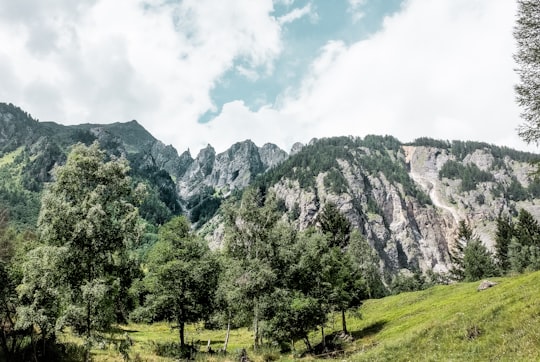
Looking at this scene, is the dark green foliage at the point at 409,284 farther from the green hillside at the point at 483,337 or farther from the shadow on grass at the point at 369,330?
the green hillside at the point at 483,337

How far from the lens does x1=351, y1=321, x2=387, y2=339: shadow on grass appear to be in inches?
2109

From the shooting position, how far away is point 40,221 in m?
28.5

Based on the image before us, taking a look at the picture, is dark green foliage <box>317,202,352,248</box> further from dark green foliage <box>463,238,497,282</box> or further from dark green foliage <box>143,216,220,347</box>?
dark green foliage <box>143,216,220,347</box>

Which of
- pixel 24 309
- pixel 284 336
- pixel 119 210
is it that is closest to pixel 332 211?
pixel 284 336

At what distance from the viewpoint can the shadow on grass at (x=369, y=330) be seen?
176 ft

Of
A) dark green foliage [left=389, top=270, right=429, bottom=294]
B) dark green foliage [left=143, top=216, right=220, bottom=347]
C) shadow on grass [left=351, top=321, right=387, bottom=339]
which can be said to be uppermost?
dark green foliage [left=143, top=216, right=220, bottom=347]

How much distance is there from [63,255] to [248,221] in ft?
84.6

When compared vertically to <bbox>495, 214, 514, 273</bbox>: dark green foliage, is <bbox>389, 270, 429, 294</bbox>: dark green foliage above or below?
below

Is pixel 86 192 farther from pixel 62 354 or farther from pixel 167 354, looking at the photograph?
pixel 167 354

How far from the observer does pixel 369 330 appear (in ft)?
184

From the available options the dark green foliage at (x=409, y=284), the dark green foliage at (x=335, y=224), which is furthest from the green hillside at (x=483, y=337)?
the dark green foliage at (x=409, y=284)

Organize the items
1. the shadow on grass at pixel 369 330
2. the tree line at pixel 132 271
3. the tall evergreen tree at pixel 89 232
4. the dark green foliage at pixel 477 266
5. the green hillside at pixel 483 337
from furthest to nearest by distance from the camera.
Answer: the dark green foliage at pixel 477 266
the shadow on grass at pixel 369 330
the tall evergreen tree at pixel 89 232
the tree line at pixel 132 271
the green hillside at pixel 483 337

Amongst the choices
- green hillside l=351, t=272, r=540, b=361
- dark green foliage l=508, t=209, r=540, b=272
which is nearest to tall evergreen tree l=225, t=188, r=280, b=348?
green hillside l=351, t=272, r=540, b=361

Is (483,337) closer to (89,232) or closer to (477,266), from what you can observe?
(89,232)
